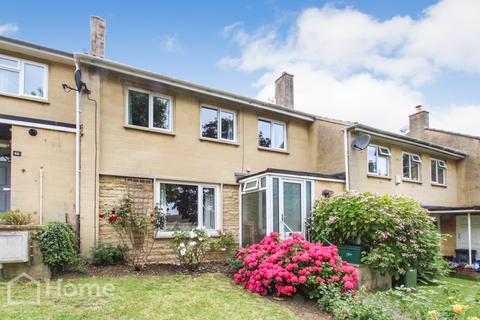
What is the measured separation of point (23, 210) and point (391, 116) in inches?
1320

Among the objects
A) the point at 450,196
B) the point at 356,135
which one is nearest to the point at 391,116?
the point at 450,196

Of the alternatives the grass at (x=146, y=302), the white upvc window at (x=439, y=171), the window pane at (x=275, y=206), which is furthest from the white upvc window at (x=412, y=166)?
the grass at (x=146, y=302)

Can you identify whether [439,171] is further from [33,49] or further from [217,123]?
[33,49]

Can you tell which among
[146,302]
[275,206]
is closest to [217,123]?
[275,206]

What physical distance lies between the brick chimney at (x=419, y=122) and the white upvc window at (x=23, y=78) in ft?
62.6

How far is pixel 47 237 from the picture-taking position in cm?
746

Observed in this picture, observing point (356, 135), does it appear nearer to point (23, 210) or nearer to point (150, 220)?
point (150, 220)

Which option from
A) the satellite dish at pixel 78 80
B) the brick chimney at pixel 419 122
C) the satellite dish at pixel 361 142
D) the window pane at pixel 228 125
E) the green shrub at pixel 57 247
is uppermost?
the brick chimney at pixel 419 122

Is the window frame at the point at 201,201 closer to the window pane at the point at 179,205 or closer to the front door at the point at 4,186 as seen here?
the window pane at the point at 179,205

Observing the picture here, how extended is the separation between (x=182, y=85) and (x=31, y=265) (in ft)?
21.4

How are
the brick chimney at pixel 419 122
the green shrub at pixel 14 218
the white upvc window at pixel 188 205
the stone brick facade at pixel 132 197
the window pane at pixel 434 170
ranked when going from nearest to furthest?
the green shrub at pixel 14 218
the stone brick facade at pixel 132 197
the white upvc window at pixel 188 205
the window pane at pixel 434 170
the brick chimney at pixel 419 122

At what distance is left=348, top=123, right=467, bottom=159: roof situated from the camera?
1295cm

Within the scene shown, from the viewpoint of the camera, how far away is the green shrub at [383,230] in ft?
29.7

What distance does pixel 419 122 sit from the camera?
19.7m
